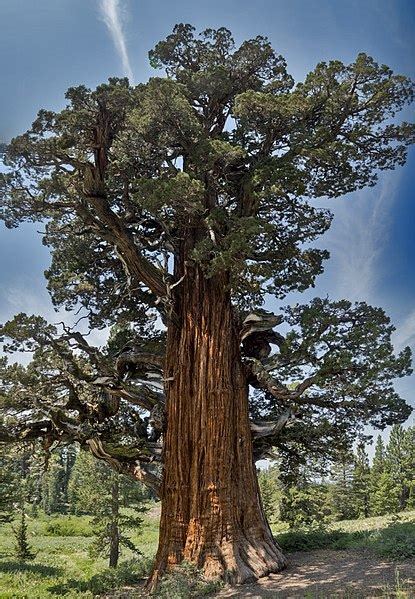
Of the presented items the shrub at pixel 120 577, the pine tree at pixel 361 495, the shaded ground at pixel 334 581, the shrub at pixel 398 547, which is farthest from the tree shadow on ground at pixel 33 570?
the pine tree at pixel 361 495

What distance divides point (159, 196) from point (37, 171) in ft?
10.4

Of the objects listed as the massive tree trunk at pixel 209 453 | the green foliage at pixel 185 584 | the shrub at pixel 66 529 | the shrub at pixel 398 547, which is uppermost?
the massive tree trunk at pixel 209 453

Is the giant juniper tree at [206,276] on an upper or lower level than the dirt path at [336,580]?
upper

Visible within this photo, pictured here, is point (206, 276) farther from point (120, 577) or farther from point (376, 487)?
point (376, 487)

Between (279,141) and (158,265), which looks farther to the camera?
(158,265)

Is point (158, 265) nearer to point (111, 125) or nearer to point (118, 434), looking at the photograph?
point (111, 125)

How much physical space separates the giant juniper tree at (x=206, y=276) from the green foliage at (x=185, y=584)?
0.27 meters

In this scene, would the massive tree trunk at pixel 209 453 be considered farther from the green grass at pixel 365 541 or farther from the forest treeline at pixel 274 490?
the forest treeline at pixel 274 490

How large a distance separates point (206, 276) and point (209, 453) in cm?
340

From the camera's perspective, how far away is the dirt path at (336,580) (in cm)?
582

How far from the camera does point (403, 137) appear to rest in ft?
33.7

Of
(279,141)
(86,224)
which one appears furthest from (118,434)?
(279,141)

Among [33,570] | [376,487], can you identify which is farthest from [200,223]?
[376,487]

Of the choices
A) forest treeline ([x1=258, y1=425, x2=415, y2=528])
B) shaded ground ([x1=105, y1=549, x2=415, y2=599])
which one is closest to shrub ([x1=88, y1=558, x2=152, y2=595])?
shaded ground ([x1=105, y1=549, x2=415, y2=599])
